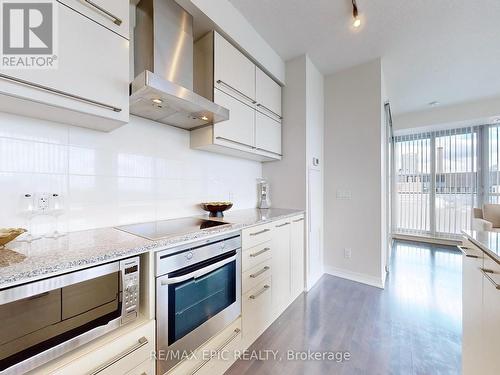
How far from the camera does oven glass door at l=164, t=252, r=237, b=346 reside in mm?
1080

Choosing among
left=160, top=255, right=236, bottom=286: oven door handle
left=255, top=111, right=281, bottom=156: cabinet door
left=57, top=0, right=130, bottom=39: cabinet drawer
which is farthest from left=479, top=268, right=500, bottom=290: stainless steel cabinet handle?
left=57, top=0, right=130, bottom=39: cabinet drawer

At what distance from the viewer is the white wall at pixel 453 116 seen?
3.82 meters

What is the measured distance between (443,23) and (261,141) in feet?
6.76

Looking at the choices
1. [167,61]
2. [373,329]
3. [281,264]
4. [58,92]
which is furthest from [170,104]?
[373,329]

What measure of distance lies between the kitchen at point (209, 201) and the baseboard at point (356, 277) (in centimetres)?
2

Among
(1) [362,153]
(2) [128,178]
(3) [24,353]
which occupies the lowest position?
(3) [24,353]

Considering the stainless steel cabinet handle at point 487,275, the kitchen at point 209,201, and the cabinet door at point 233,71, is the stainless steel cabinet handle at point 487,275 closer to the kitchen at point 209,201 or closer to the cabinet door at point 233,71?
the kitchen at point 209,201

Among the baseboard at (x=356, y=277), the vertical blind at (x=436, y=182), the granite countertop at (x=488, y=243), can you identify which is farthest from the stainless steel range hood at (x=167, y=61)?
the vertical blind at (x=436, y=182)

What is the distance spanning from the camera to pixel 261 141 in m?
2.26

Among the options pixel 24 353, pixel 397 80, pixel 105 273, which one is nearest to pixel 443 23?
pixel 397 80

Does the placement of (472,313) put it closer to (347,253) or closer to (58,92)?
(347,253)

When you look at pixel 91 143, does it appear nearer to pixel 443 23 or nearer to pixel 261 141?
pixel 261 141

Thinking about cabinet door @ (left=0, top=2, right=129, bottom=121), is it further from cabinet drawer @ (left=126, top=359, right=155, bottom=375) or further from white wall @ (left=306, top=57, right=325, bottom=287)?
white wall @ (left=306, top=57, right=325, bottom=287)

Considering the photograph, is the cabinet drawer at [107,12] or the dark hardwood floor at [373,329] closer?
the cabinet drawer at [107,12]
